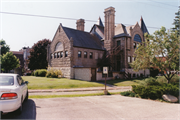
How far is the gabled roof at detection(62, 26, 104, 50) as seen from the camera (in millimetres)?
28373

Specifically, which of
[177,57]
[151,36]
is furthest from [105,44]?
[177,57]

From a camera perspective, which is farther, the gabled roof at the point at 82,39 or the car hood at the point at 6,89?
the gabled roof at the point at 82,39

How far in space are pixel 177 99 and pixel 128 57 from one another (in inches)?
870

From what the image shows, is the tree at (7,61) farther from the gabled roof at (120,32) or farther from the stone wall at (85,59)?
the gabled roof at (120,32)

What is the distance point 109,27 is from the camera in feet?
101

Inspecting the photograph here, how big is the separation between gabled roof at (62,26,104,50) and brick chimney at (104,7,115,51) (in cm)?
188

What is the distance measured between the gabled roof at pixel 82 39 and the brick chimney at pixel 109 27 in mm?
1880

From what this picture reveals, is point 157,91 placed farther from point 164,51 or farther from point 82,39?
point 82,39

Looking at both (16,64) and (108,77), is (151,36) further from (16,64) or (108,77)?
(16,64)

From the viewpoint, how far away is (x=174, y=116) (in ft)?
21.3

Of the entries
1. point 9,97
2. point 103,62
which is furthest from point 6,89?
point 103,62

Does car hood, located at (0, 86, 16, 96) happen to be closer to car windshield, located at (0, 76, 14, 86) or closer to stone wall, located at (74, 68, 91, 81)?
car windshield, located at (0, 76, 14, 86)

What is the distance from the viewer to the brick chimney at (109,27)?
98.5 ft

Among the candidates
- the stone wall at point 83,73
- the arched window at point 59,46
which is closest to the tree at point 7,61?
the arched window at point 59,46
